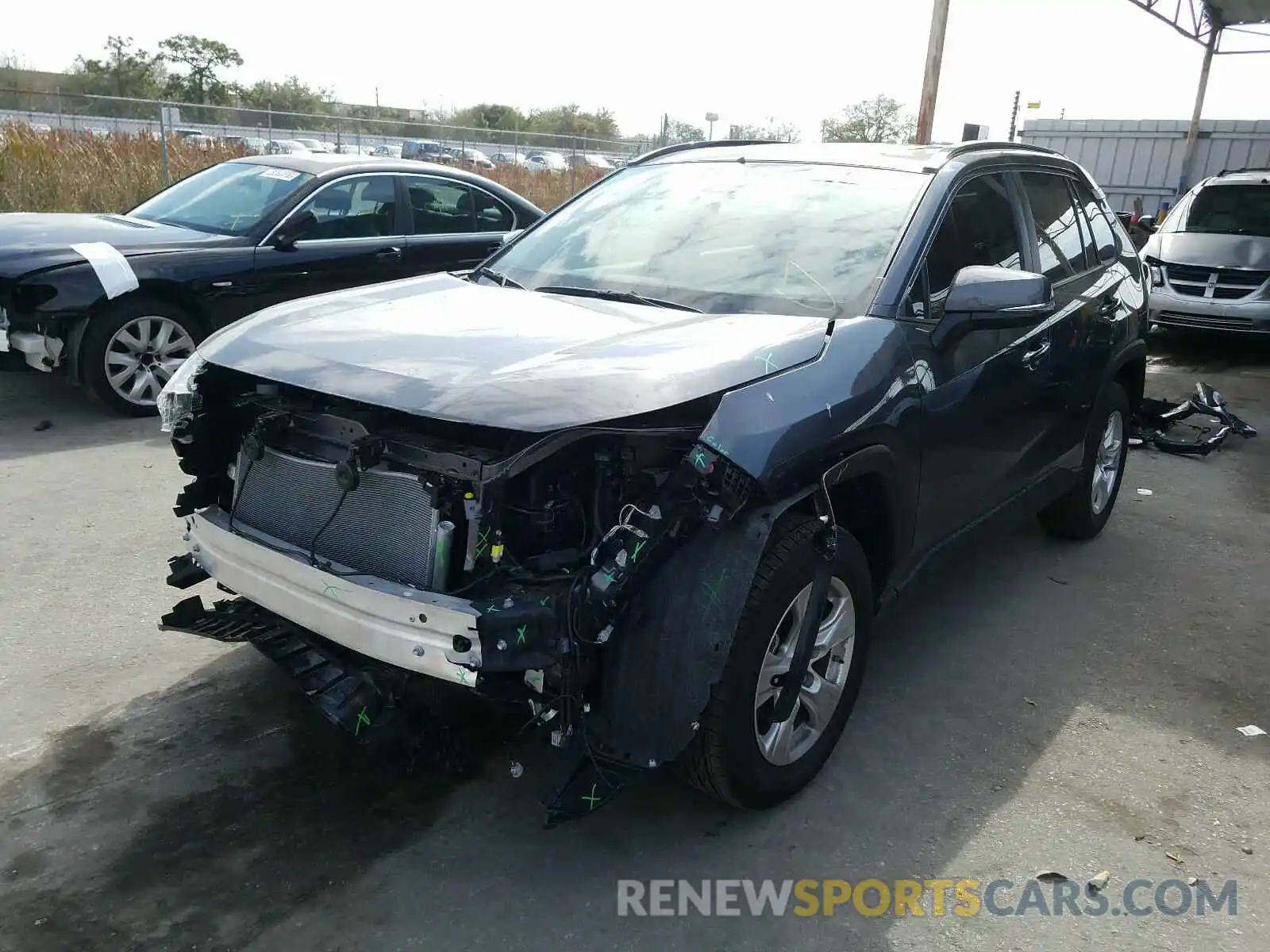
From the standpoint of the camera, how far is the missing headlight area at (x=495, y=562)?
8.05ft

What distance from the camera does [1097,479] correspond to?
5.36 metres

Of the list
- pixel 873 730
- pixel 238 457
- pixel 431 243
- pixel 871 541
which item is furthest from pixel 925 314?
pixel 431 243

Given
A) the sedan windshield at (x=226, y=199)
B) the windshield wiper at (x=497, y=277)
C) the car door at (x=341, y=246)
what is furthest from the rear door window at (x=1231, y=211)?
the windshield wiper at (x=497, y=277)

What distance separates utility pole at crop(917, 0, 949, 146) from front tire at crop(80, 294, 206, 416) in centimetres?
1064

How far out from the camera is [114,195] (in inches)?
524

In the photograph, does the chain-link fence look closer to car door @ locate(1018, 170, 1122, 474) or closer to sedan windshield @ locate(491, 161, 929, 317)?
sedan windshield @ locate(491, 161, 929, 317)

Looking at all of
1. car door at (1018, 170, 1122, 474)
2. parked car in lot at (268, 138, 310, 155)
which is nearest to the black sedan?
car door at (1018, 170, 1122, 474)

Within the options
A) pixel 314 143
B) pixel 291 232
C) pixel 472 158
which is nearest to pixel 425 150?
pixel 472 158

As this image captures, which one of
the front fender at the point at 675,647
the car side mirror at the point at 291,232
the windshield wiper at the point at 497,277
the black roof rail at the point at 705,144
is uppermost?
the black roof rail at the point at 705,144

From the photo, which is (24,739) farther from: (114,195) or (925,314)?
(114,195)

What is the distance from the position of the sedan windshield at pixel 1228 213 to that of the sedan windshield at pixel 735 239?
9.62 metres

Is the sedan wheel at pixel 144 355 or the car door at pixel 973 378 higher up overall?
the car door at pixel 973 378

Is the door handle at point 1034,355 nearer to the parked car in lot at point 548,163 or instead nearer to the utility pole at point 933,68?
the utility pole at point 933,68

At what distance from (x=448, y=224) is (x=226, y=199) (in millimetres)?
1690
